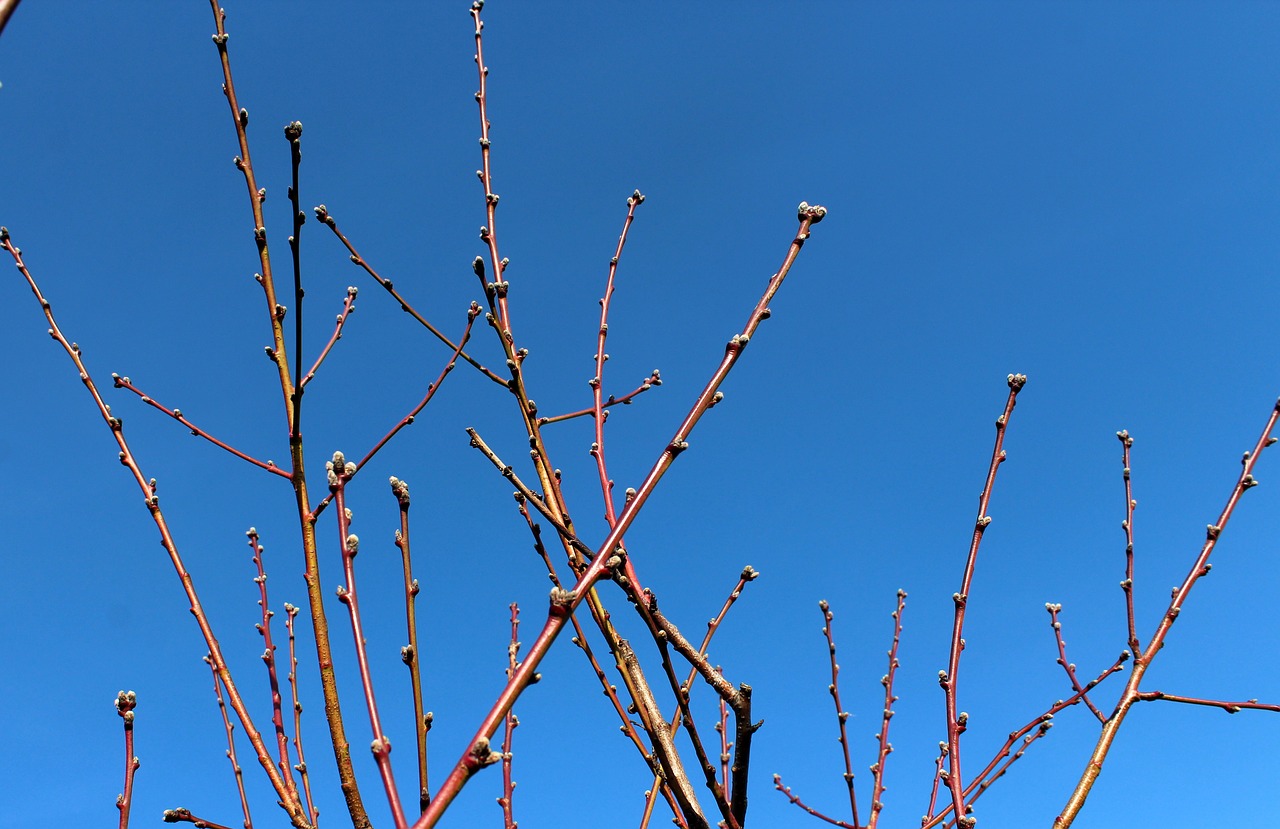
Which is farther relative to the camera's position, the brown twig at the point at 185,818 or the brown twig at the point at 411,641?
the brown twig at the point at 185,818

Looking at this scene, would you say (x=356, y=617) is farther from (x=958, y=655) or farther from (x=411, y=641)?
(x=958, y=655)

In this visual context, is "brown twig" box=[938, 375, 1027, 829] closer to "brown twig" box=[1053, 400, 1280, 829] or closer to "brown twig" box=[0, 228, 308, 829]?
"brown twig" box=[1053, 400, 1280, 829]

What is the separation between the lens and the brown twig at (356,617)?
1.06 meters

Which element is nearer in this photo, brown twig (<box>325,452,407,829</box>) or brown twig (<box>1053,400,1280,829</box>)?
brown twig (<box>325,452,407,829</box>)

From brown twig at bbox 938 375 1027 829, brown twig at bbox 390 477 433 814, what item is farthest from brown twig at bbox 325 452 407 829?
brown twig at bbox 938 375 1027 829

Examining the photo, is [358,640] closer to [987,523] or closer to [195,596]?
[195,596]

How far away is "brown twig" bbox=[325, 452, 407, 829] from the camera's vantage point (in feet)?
3.47

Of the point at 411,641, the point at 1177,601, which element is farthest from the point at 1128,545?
the point at 411,641

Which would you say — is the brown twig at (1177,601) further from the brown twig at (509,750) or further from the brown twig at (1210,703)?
the brown twig at (509,750)

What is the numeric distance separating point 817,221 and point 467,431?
126 centimetres

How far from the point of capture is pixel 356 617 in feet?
4.15

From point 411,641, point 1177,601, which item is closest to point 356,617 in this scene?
point 411,641

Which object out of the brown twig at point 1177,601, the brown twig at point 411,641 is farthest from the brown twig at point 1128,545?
the brown twig at point 411,641

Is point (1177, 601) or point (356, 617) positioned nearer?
point (356, 617)
